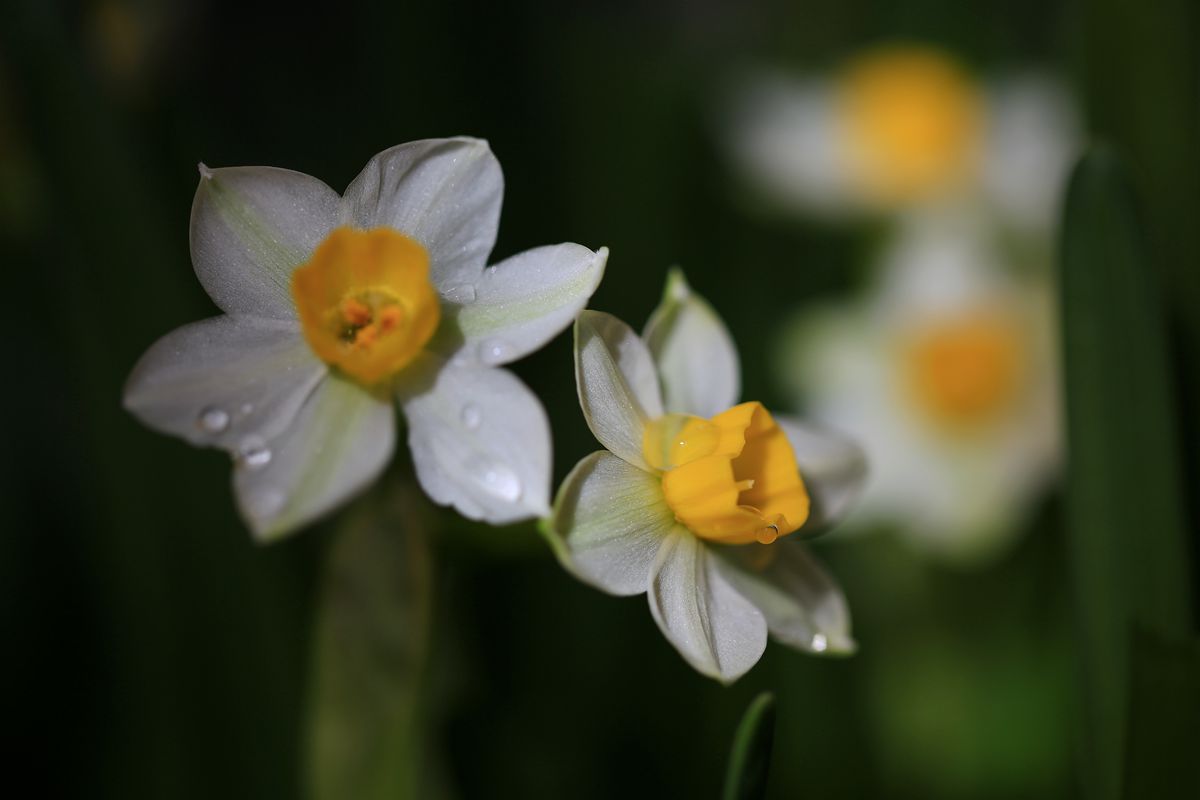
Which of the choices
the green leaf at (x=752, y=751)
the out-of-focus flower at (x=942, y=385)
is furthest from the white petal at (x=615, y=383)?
the out-of-focus flower at (x=942, y=385)

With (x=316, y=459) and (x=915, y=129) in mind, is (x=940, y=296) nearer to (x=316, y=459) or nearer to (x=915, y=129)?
(x=915, y=129)

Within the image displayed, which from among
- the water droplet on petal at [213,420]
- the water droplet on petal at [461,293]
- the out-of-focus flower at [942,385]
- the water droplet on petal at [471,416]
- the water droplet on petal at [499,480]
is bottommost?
the out-of-focus flower at [942,385]

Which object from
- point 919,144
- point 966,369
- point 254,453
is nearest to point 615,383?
point 254,453

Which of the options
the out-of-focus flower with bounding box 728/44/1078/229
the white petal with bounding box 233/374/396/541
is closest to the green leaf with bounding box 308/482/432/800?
the white petal with bounding box 233/374/396/541

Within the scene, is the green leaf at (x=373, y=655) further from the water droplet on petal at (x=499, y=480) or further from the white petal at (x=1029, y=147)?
the white petal at (x=1029, y=147)

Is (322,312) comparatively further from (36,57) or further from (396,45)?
(396,45)

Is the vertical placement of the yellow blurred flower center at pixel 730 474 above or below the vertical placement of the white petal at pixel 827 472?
above
